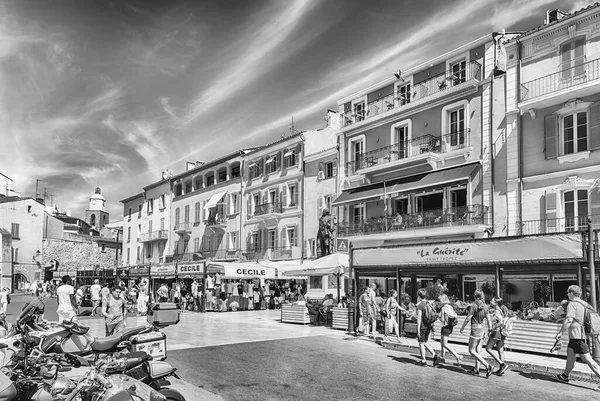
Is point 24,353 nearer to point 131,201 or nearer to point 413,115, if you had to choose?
point 413,115

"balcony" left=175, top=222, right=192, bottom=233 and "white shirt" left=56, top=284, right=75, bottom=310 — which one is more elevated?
"balcony" left=175, top=222, right=192, bottom=233

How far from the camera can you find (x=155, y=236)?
2046 inches

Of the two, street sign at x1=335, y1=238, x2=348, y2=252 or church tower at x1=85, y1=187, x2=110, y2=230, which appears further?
church tower at x1=85, y1=187, x2=110, y2=230

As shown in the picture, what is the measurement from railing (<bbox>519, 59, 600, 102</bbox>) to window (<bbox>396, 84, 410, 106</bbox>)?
6561 mm

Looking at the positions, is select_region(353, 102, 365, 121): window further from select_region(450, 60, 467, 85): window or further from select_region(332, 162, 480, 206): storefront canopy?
select_region(450, 60, 467, 85): window

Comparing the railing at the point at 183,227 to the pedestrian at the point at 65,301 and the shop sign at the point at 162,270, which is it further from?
the pedestrian at the point at 65,301

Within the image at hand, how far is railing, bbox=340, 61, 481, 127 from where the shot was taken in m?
24.3

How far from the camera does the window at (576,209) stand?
20016mm

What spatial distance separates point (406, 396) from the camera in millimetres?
8938

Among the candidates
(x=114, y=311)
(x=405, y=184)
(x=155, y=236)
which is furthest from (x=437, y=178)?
(x=155, y=236)

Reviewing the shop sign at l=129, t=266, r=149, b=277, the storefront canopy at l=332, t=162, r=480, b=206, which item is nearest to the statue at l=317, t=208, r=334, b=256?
the storefront canopy at l=332, t=162, r=480, b=206

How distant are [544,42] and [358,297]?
12.4 m

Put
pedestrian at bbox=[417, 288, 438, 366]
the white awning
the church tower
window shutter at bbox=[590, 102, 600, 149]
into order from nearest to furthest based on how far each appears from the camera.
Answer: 1. pedestrian at bbox=[417, 288, 438, 366]
2. window shutter at bbox=[590, 102, 600, 149]
3. the white awning
4. the church tower

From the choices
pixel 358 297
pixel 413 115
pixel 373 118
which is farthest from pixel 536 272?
pixel 373 118
